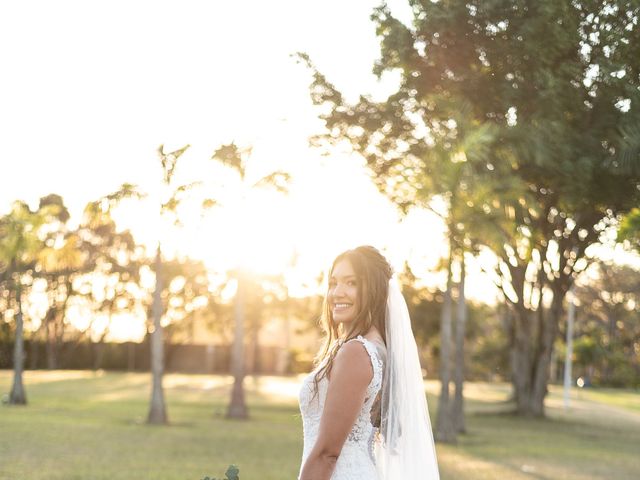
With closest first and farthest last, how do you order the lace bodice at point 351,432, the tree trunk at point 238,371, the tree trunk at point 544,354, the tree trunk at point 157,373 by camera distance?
1. the lace bodice at point 351,432
2. the tree trunk at point 157,373
3. the tree trunk at point 238,371
4. the tree trunk at point 544,354

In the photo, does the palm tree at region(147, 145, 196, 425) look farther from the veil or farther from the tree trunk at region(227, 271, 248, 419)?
the veil

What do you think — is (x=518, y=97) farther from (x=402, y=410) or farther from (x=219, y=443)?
(x=402, y=410)

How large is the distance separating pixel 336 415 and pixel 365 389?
150 mm

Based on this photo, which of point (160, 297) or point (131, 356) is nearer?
point (160, 297)

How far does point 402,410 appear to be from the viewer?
15.0 ft

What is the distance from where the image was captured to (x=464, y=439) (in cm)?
3061

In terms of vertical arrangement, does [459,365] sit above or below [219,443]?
above

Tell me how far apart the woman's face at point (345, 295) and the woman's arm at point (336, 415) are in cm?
33

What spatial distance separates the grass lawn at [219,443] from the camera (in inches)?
798

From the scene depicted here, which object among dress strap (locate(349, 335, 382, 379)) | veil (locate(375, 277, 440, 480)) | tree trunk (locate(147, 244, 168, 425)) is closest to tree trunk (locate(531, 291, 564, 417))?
tree trunk (locate(147, 244, 168, 425))

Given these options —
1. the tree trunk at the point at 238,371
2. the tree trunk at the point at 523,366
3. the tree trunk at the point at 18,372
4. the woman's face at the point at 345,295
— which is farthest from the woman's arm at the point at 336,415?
the tree trunk at the point at 523,366

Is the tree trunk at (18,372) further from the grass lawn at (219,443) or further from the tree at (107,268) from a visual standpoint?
the tree at (107,268)

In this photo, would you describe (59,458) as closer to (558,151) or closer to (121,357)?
(558,151)

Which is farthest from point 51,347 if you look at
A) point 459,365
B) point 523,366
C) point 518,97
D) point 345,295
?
point 345,295
